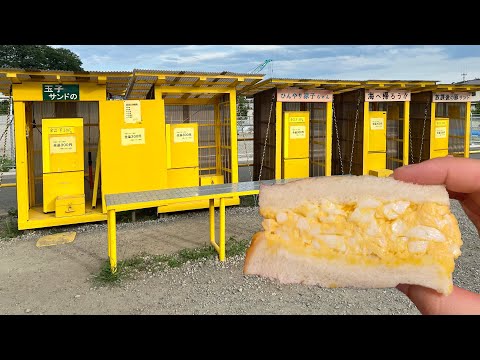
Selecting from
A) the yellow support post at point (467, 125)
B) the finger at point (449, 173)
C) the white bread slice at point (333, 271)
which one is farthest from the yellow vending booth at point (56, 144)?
the yellow support post at point (467, 125)

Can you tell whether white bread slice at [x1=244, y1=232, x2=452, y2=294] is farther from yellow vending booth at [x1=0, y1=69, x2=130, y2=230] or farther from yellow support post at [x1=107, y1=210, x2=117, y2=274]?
yellow vending booth at [x1=0, y1=69, x2=130, y2=230]

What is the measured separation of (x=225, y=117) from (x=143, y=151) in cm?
265

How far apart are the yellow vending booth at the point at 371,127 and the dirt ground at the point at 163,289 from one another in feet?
15.4

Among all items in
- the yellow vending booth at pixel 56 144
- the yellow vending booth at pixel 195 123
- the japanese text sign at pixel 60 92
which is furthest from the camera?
the yellow vending booth at pixel 195 123

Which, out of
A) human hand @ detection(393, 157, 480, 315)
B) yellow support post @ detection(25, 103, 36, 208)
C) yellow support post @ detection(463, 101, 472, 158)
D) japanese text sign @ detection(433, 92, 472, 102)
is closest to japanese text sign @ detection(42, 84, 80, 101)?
yellow support post @ detection(25, 103, 36, 208)

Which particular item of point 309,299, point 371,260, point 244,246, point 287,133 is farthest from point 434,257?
point 287,133

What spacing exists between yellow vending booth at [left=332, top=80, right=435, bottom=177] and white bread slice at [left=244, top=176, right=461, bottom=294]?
9.33m

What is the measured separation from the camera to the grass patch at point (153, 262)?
5.70m

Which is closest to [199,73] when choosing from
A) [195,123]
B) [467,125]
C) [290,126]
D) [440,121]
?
[195,123]

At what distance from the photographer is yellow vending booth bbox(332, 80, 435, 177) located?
11438 mm

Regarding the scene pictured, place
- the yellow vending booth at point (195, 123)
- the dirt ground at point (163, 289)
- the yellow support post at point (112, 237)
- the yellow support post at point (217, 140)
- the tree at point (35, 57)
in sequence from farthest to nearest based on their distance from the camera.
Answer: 1. the tree at point (35, 57)
2. the yellow support post at point (217, 140)
3. the yellow vending booth at point (195, 123)
4. the yellow support post at point (112, 237)
5. the dirt ground at point (163, 289)

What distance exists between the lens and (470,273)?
560cm

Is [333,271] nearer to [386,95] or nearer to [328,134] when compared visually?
[328,134]

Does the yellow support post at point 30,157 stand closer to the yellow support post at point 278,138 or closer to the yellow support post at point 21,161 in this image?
the yellow support post at point 21,161
